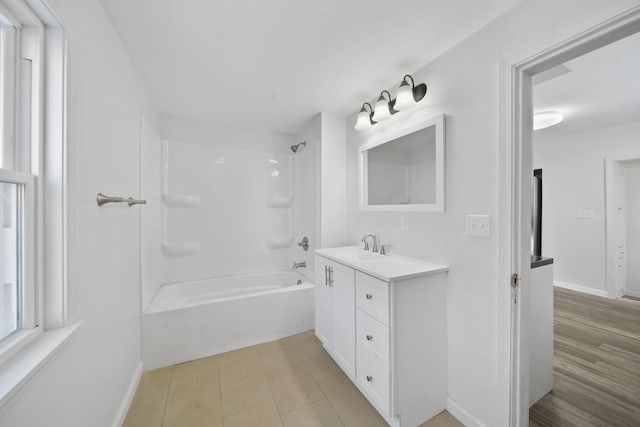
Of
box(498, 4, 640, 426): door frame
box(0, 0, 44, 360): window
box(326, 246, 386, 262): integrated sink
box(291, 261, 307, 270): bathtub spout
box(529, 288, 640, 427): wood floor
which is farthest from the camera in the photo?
box(291, 261, 307, 270): bathtub spout

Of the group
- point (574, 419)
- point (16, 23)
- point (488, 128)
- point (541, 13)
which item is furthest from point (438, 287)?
point (16, 23)

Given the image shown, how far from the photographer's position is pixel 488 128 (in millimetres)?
1261

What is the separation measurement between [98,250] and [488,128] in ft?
6.84

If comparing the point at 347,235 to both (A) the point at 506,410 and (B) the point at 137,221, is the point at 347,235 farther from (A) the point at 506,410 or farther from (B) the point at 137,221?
(B) the point at 137,221

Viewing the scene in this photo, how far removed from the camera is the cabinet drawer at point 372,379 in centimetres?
130

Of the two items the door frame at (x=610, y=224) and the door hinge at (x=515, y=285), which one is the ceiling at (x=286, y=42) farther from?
the door frame at (x=610, y=224)

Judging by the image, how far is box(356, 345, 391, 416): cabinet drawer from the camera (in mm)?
1300

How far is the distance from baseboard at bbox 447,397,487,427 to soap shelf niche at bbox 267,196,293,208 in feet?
8.19

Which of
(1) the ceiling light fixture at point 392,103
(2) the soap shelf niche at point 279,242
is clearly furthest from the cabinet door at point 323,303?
(1) the ceiling light fixture at point 392,103

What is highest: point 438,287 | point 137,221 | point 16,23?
point 16,23

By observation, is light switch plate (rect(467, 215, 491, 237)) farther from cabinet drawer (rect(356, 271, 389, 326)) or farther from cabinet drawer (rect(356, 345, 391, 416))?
cabinet drawer (rect(356, 345, 391, 416))

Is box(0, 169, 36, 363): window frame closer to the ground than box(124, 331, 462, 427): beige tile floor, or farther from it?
farther from it

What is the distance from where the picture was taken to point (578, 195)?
136 inches

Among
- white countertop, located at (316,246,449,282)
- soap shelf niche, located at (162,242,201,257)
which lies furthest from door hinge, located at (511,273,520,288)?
soap shelf niche, located at (162,242,201,257)
